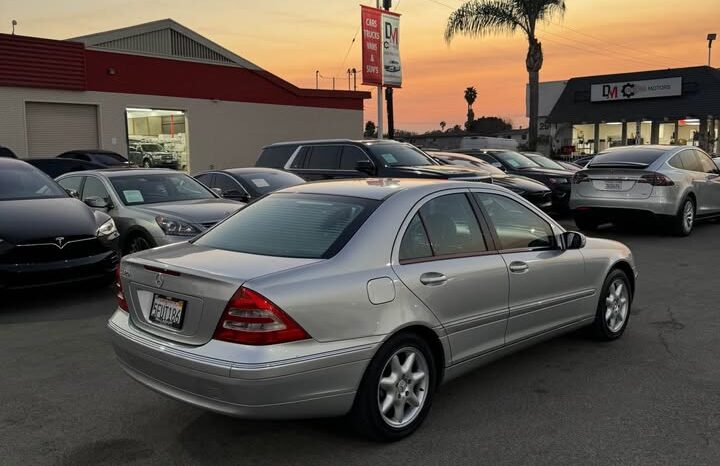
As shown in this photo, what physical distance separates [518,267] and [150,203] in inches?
230

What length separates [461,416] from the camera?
4.12 m

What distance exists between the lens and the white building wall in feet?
78.2

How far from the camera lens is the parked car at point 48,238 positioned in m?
6.79

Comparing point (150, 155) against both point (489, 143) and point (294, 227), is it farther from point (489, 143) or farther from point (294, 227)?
point (294, 227)

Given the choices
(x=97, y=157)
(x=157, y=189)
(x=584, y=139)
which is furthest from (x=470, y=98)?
(x=157, y=189)

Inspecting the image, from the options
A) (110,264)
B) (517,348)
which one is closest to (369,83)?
(110,264)

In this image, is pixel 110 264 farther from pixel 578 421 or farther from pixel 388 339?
pixel 578 421

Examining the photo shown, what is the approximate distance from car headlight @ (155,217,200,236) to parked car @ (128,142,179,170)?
20191mm

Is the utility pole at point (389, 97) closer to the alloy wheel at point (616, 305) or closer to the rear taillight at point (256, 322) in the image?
the alloy wheel at point (616, 305)

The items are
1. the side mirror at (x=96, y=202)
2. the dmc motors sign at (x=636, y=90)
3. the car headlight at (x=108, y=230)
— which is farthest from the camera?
the dmc motors sign at (x=636, y=90)

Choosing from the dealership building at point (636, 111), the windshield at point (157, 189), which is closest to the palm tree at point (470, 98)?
the dealership building at point (636, 111)

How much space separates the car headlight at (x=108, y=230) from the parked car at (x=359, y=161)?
510 centimetres

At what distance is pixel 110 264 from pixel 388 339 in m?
4.91

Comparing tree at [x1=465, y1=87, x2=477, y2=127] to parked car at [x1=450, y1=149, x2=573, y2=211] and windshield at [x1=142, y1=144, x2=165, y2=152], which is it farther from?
parked car at [x1=450, y1=149, x2=573, y2=211]
